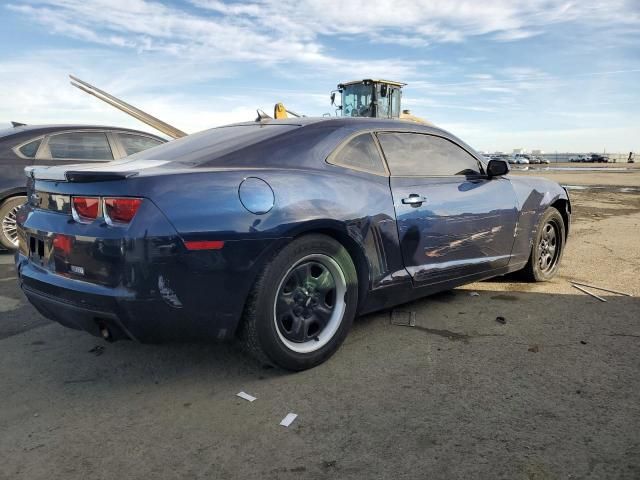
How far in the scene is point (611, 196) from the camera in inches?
544

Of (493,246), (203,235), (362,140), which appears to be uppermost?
(362,140)

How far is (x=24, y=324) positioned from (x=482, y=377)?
3126 millimetres

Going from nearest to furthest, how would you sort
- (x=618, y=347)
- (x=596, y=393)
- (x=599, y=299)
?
(x=596, y=393) < (x=618, y=347) < (x=599, y=299)

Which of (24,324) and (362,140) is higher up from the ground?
(362,140)

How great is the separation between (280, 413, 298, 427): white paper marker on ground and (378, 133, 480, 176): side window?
5.58ft

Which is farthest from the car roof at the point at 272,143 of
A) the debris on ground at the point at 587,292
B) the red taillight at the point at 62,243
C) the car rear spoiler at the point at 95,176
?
the debris on ground at the point at 587,292

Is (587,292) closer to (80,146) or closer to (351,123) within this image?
(351,123)

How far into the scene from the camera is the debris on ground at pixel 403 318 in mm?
3670

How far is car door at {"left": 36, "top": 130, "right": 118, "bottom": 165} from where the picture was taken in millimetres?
6246

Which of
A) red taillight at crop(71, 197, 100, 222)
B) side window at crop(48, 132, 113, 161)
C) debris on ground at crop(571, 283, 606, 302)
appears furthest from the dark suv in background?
debris on ground at crop(571, 283, 606, 302)

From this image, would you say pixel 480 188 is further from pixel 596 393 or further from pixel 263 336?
pixel 263 336

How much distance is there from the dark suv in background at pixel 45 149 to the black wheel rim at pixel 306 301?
457cm

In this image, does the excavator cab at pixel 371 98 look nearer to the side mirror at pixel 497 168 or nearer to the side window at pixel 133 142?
the side window at pixel 133 142

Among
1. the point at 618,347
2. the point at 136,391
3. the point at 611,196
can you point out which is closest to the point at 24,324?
the point at 136,391
